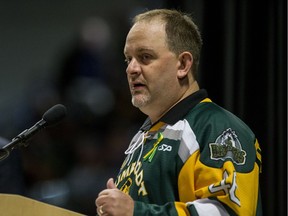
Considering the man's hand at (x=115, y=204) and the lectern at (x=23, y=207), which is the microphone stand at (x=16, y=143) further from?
the man's hand at (x=115, y=204)

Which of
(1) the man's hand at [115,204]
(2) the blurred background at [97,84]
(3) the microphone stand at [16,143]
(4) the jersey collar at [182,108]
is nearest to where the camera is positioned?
(1) the man's hand at [115,204]

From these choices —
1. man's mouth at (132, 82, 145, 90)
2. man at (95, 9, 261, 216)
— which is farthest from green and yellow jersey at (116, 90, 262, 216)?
man's mouth at (132, 82, 145, 90)

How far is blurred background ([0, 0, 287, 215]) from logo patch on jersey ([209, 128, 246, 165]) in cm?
117

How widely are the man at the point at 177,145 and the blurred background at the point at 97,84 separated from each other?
3.03 ft

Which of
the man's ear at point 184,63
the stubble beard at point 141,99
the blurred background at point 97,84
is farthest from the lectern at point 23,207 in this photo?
the blurred background at point 97,84

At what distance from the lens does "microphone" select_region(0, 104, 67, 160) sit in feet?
4.98

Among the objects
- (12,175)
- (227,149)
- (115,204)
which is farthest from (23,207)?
(12,175)

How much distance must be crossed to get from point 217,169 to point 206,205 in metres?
0.09

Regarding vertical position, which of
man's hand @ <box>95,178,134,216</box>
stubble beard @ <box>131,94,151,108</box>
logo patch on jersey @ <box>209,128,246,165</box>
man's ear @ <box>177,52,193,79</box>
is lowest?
man's hand @ <box>95,178,134,216</box>

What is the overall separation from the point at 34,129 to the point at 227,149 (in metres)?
0.48

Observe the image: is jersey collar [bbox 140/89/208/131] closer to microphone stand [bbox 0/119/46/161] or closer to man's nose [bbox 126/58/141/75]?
man's nose [bbox 126/58/141/75]

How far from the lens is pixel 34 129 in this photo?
61.4 inches

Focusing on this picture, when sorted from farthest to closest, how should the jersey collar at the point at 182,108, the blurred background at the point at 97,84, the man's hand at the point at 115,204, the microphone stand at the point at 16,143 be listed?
1. the blurred background at the point at 97,84
2. the jersey collar at the point at 182,108
3. the microphone stand at the point at 16,143
4. the man's hand at the point at 115,204

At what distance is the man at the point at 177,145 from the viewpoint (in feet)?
4.57
